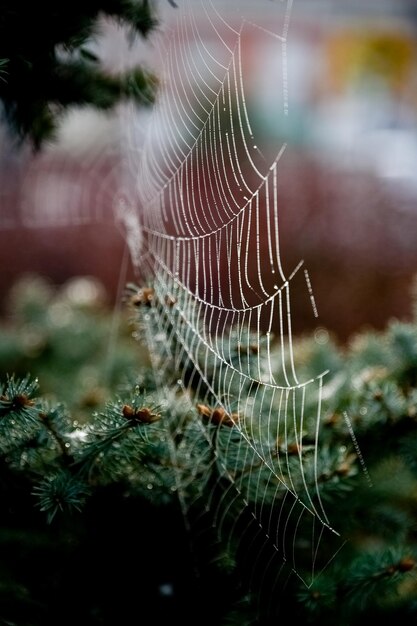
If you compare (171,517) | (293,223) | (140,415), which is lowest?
(171,517)

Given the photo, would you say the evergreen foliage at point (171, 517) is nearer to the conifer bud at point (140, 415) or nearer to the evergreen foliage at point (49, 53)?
the conifer bud at point (140, 415)

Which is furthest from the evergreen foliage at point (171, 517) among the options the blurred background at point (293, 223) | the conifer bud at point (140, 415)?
the blurred background at point (293, 223)

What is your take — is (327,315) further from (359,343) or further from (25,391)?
(25,391)

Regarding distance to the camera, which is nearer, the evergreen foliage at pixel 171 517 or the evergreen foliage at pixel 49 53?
the evergreen foliage at pixel 171 517

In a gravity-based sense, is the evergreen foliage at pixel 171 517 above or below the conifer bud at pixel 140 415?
below

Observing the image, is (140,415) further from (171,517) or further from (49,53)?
(49,53)

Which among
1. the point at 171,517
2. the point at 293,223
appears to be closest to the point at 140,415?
the point at 171,517

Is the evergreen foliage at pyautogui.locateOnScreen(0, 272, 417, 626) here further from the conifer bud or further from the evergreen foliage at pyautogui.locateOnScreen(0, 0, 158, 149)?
the evergreen foliage at pyautogui.locateOnScreen(0, 0, 158, 149)

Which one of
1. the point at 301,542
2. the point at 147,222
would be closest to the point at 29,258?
the point at 147,222

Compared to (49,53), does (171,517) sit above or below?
below
